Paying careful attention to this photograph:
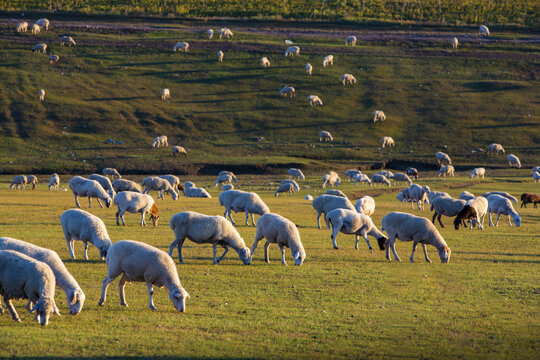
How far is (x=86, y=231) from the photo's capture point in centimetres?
1675

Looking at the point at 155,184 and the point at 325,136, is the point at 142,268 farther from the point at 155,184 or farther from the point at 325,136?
the point at 325,136

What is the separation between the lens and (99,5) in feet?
347

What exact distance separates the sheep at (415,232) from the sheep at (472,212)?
27.6 ft

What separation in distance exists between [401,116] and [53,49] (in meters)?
42.1

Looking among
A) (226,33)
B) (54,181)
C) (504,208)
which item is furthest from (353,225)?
(226,33)

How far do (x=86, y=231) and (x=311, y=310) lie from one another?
6768 mm

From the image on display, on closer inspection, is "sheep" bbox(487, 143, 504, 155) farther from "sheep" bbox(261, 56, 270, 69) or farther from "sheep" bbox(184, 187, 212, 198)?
"sheep" bbox(184, 187, 212, 198)

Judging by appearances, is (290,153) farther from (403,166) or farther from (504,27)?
(504,27)

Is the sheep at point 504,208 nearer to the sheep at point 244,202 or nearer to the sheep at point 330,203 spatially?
the sheep at point 330,203

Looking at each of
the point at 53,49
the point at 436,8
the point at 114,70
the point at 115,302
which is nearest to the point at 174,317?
the point at 115,302

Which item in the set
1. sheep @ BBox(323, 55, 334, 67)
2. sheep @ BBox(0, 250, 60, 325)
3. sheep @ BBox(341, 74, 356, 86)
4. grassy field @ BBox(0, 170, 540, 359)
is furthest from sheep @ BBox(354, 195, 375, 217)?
sheep @ BBox(323, 55, 334, 67)

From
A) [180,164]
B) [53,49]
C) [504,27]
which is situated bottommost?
→ [180,164]

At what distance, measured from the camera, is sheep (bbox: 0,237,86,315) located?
37.8ft

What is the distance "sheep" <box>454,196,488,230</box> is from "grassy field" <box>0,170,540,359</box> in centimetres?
399
